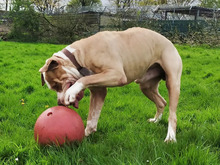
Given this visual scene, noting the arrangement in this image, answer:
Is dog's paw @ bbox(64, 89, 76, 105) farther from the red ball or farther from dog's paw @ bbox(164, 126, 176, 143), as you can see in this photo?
dog's paw @ bbox(164, 126, 176, 143)

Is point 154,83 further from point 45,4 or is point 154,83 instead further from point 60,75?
point 45,4

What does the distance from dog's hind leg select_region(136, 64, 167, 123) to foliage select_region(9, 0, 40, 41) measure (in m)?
17.4

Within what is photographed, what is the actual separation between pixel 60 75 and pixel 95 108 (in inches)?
31.5

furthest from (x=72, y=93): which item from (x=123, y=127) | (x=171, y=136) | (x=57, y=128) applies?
(x=171, y=136)

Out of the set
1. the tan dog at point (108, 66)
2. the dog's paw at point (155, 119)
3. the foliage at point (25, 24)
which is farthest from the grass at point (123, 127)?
the foliage at point (25, 24)

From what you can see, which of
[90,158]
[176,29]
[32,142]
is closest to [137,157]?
[90,158]

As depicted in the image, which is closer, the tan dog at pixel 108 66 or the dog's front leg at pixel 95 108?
the tan dog at pixel 108 66

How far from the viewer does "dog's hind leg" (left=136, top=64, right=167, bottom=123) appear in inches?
169

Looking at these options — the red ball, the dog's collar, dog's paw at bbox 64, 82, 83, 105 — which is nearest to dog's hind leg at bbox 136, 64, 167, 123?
the dog's collar

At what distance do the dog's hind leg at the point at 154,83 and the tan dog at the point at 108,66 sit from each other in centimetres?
2

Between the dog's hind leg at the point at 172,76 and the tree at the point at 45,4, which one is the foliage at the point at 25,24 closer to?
the tree at the point at 45,4

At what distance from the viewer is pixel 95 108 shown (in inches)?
155

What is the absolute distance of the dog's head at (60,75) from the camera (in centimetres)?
343

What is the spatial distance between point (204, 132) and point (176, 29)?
13925mm
